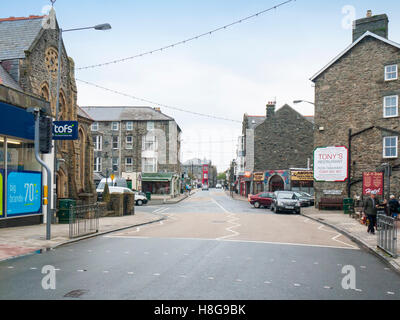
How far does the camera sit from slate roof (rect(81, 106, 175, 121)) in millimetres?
56344

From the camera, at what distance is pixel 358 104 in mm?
29547

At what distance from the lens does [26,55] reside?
17938 millimetres

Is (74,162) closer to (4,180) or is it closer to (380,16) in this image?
(4,180)

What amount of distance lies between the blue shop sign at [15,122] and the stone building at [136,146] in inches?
1553

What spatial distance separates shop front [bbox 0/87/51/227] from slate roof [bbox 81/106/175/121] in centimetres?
3901

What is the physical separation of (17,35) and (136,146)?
3674 cm

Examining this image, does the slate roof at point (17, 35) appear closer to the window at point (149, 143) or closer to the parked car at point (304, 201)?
the parked car at point (304, 201)

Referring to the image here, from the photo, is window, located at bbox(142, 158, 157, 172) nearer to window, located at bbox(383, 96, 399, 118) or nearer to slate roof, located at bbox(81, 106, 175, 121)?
slate roof, located at bbox(81, 106, 175, 121)

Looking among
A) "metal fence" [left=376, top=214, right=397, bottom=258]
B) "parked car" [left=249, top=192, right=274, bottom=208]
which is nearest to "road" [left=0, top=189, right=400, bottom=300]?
"metal fence" [left=376, top=214, right=397, bottom=258]

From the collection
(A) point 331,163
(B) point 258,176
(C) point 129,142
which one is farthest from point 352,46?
(C) point 129,142

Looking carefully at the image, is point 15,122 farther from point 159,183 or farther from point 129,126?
point 159,183

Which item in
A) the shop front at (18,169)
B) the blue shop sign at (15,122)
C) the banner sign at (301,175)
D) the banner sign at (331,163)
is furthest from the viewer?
the banner sign at (301,175)

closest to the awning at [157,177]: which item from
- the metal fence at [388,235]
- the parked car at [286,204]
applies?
the parked car at [286,204]

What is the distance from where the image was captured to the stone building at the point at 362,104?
2778cm
